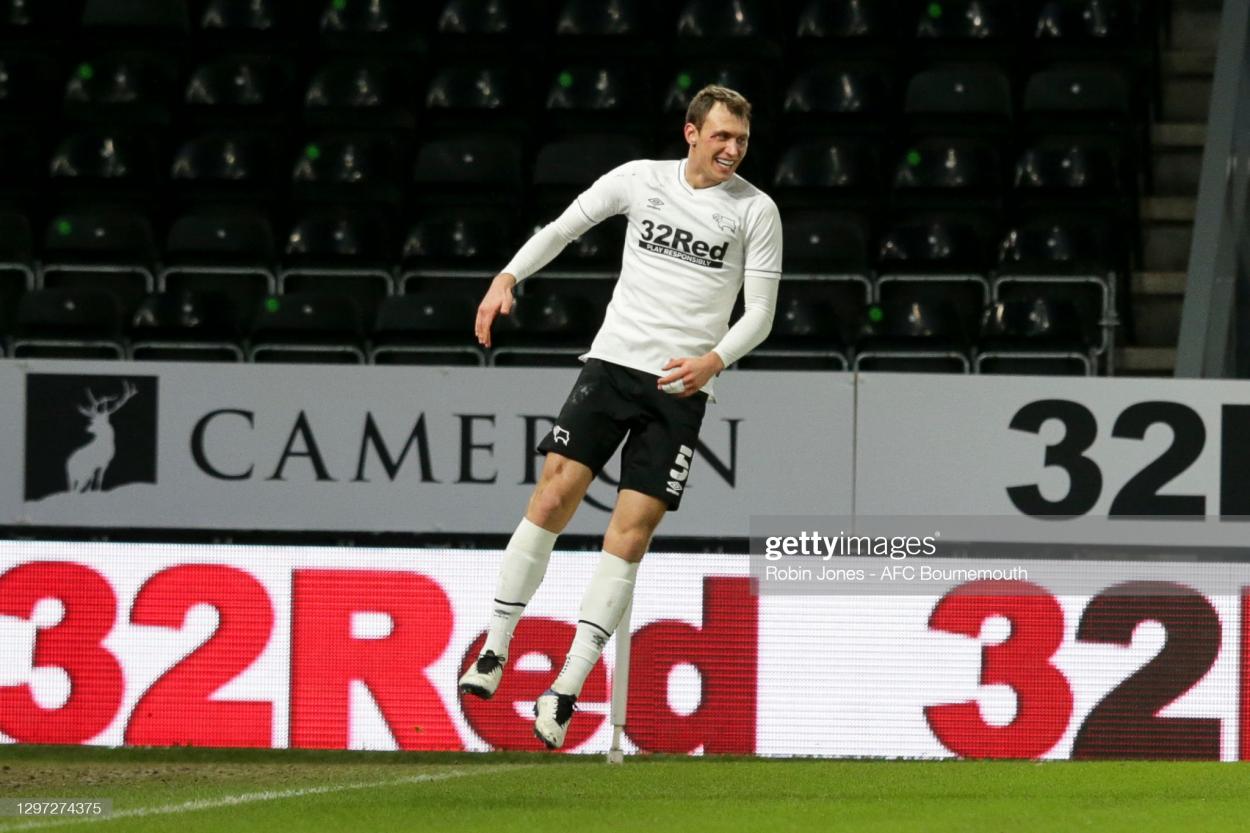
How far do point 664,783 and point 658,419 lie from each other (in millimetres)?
1240

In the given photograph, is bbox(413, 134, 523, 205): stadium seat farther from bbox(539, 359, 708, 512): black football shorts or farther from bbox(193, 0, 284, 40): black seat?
bbox(539, 359, 708, 512): black football shorts

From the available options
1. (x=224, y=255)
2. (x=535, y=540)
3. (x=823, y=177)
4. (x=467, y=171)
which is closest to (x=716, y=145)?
(x=535, y=540)

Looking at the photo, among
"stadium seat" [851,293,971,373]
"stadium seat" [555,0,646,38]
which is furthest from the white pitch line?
"stadium seat" [555,0,646,38]

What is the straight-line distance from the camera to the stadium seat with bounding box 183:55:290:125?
40.0ft

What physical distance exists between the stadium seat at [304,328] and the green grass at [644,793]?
2.93 m

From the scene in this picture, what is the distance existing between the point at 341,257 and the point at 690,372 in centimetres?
576

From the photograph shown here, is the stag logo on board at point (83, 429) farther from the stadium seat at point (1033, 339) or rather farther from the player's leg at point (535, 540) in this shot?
the stadium seat at point (1033, 339)

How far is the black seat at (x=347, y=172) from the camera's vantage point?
38.4ft

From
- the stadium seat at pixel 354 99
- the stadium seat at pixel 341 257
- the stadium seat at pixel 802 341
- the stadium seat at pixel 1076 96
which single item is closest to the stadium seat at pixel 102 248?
the stadium seat at pixel 341 257

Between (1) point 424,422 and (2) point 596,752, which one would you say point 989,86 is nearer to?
(1) point 424,422

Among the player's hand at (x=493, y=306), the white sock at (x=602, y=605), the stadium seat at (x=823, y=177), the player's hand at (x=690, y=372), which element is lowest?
the white sock at (x=602, y=605)

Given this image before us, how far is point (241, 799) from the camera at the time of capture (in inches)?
240

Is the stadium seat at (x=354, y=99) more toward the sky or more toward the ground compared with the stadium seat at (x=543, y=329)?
more toward the sky

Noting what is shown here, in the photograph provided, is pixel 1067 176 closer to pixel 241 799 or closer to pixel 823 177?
pixel 823 177
